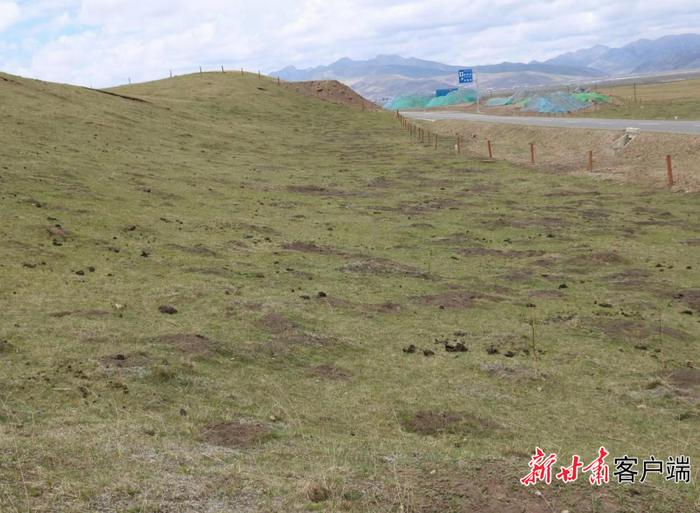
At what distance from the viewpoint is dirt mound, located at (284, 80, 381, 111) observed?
10006cm

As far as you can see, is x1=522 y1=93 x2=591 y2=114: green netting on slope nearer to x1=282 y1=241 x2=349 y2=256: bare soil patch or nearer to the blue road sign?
the blue road sign

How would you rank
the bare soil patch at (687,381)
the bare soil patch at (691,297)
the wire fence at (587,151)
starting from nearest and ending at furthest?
the bare soil patch at (687,381), the bare soil patch at (691,297), the wire fence at (587,151)

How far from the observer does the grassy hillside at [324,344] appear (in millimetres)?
7559

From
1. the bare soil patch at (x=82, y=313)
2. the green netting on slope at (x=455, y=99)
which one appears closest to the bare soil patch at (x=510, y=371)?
the bare soil patch at (x=82, y=313)

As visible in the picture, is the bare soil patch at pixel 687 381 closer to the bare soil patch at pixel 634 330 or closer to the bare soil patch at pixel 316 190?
the bare soil patch at pixel 634 330

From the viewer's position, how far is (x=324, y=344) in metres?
14.2

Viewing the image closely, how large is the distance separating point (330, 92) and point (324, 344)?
302 feet

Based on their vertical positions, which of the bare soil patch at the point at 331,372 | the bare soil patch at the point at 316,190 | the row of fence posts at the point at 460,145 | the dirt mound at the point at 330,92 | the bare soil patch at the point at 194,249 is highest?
the dirt mound at the point at 330,92

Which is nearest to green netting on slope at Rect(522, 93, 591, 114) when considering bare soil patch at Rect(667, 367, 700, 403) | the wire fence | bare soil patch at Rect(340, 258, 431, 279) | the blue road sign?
the blue road sign

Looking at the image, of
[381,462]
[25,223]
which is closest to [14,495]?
[381,462]

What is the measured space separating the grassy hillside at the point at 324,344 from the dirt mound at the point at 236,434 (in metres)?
0.05

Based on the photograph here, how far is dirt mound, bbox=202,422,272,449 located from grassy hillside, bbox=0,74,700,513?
0.17ft

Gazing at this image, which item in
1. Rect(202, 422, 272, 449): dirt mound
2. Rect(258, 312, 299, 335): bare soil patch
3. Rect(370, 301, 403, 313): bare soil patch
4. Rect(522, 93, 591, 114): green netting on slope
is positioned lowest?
Rect(370, 301, 403, 313): bare soil patch

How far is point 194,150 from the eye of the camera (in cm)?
4747
